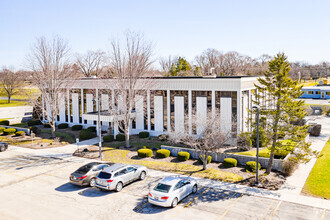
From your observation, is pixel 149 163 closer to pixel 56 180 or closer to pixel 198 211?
pixel 56 180

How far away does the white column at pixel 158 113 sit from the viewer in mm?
35156

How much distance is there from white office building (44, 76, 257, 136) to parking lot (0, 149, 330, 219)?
1098 cm

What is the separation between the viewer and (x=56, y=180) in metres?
22.0

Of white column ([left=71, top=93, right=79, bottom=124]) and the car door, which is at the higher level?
white column ([left=71, top=93, right=79, bottom=124])

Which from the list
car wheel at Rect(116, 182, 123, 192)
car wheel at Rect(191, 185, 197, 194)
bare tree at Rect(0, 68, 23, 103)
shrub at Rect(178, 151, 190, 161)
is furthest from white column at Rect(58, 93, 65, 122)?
bare tree at Rect(0, 68, 23, 103)

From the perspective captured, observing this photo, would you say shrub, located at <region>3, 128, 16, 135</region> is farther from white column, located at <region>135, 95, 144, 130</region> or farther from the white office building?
white column, located at <region>135, 95, 144, 130</region>

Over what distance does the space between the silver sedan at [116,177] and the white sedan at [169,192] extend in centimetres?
338

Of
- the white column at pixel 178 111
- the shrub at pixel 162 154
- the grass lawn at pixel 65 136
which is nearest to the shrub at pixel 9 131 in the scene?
the grass lawn at pixel 65 136

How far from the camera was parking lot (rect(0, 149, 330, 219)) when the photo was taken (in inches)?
619

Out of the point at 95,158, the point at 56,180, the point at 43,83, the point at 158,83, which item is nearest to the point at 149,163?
the point at 95,158

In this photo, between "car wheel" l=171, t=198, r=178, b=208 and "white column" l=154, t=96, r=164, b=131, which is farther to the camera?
"white column" l=154, t=96, r=164, b=131

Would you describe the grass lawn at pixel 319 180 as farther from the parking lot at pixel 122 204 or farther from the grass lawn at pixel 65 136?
the grass lawn at pixel 65 136

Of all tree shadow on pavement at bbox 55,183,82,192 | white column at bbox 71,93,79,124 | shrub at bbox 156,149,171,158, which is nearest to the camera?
tree shadow on pavement at bbox 55,183,82,192

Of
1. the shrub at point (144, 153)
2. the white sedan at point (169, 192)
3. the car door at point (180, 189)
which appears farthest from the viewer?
the shrub at point (144, 153)
